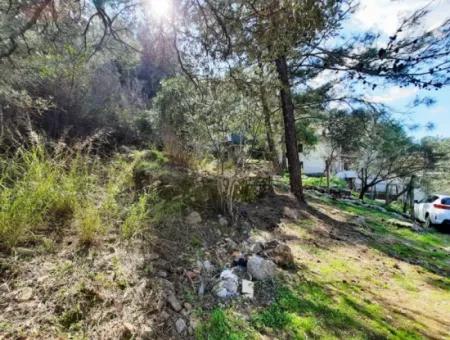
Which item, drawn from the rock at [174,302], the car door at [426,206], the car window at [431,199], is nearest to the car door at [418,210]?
the car door at [426,206]

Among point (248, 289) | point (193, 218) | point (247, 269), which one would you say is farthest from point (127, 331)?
point (193, 218)

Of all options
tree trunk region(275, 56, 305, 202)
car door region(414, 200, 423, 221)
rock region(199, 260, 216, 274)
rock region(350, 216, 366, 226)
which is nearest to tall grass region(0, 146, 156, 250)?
rock region(199, 260, 216, 274)

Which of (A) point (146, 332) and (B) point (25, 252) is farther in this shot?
(B) point (25, 252)

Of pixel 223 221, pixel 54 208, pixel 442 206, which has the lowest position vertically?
pixel 442 206

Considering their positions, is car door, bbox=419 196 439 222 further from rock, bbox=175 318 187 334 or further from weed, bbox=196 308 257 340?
rock, bbox=175 318 187 334

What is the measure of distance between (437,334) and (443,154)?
16.2 m

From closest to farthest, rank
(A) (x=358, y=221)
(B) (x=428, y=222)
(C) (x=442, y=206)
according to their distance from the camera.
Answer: (A) (x=358, y=221) → (C) (x=442, y=206) → (B) (x=428, y=222)

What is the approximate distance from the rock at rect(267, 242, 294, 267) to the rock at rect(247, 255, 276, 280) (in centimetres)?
24

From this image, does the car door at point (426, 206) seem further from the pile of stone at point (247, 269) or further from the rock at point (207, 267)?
the rock at point (207, 267)

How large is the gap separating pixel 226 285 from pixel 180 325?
615 mm

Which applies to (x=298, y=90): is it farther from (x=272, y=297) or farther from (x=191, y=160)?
(x=272, y=297)

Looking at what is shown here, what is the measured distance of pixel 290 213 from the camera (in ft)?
18.0

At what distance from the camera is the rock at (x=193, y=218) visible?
363 centimetres

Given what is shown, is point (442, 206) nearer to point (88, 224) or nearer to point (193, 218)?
point (193, 218)
